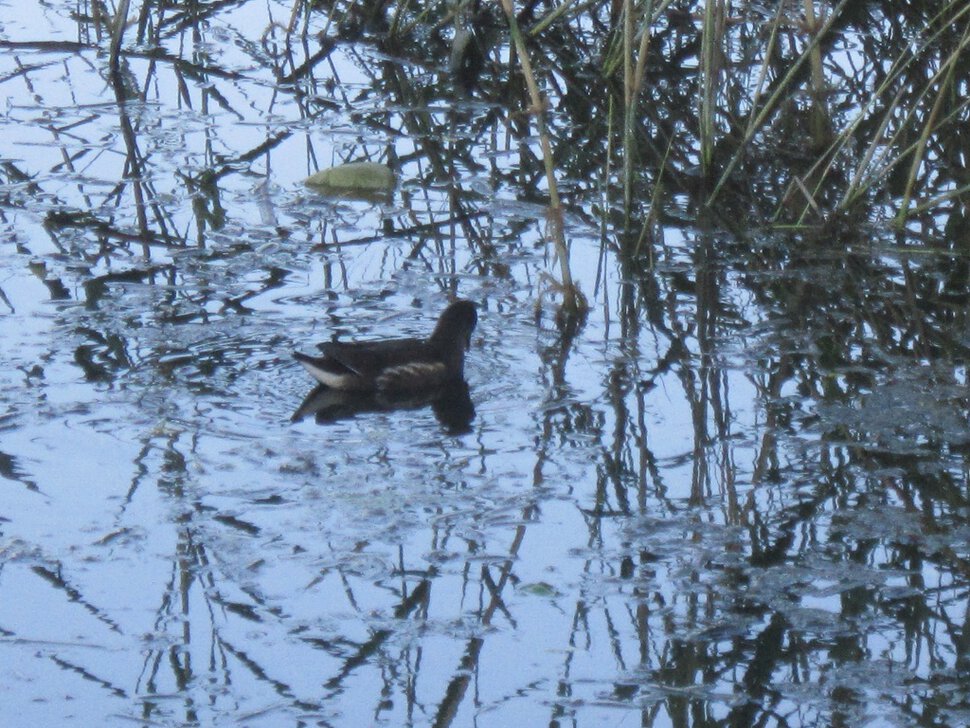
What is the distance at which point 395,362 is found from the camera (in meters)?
5.61

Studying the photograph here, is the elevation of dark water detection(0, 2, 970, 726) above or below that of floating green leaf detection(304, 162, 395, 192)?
below

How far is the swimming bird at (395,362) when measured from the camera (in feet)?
17.9

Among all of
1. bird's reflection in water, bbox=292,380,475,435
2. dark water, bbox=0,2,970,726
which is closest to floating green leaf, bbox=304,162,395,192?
dark water, bbox=0,2,970,726

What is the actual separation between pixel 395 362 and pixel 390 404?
148mm

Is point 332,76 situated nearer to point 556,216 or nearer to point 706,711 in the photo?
point 556,216

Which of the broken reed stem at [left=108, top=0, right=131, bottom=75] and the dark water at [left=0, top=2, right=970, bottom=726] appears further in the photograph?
the broken reed stem at [left=108, top=0, right=131, bottom=75]

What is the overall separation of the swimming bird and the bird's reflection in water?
0.07ft

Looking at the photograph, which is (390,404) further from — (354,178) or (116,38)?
(116,38)

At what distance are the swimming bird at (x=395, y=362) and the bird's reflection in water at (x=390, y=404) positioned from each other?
0.02 m

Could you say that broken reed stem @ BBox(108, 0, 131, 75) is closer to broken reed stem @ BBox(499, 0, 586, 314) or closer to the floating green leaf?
the floating green leaf

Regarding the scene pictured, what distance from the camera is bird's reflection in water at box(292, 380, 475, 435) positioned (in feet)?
17.4

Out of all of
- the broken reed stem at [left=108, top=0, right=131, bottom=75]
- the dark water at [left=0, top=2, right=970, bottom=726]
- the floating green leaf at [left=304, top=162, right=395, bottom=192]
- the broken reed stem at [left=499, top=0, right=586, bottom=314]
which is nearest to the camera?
the dark water at [left=0, top=2, right=970, bottom=726]

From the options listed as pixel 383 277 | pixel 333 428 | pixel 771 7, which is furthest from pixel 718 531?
pixel 771 7

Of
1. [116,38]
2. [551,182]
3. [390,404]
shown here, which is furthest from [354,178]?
[390,404]
